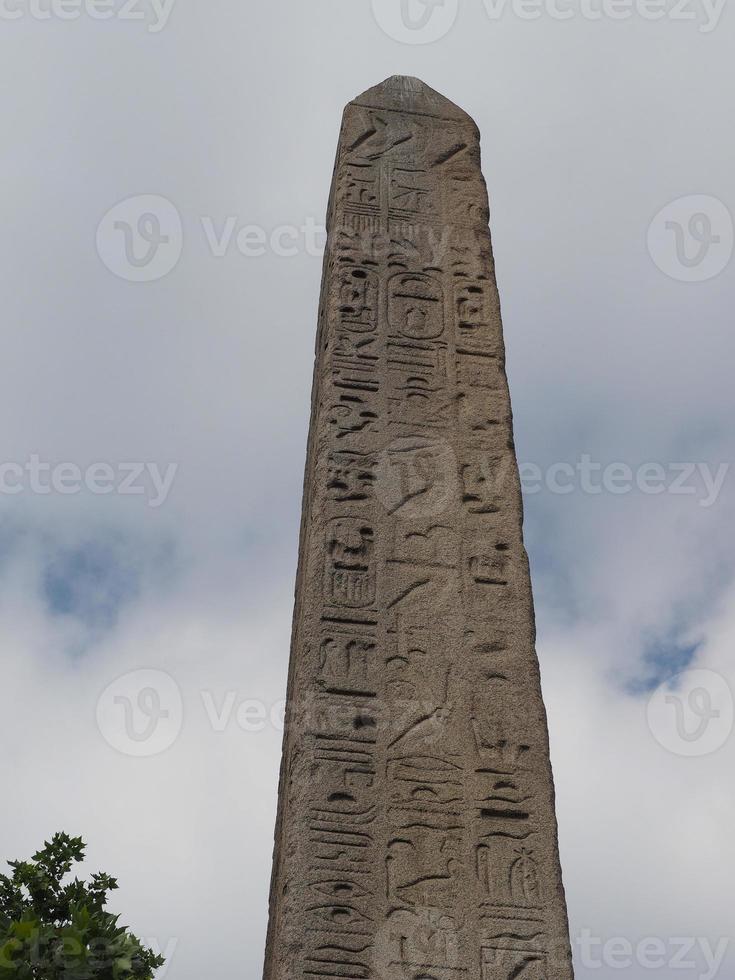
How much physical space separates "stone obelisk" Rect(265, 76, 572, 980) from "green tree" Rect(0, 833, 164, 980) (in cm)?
160

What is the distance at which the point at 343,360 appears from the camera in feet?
18.9

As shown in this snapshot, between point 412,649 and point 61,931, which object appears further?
point 61,931

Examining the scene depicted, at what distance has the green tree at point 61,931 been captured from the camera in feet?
19.2

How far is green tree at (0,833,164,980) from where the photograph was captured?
5848 mm

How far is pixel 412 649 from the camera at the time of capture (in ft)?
16.1

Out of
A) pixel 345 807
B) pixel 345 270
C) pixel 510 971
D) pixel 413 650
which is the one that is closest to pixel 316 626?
pixel 413 650

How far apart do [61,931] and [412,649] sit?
93.9 inches
